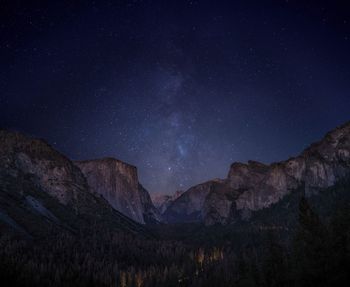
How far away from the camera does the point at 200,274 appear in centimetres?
18788

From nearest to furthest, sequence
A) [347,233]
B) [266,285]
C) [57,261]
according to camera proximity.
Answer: [347,233], [266,285], [57,261]

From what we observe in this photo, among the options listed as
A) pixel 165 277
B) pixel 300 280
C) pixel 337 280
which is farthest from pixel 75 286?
pixel 337 280

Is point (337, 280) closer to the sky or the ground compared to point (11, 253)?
closer to the ground

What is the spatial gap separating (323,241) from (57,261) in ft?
548

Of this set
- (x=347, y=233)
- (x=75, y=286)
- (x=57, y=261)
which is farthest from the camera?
(x=57, y=261)

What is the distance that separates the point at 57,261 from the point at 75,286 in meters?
63.3

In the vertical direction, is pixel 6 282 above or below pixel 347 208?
below

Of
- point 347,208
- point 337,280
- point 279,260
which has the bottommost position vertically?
point 337,280

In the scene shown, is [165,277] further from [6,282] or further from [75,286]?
[6,282]

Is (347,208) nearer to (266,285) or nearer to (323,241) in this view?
(323,241)

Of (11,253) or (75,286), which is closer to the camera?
(75,286)

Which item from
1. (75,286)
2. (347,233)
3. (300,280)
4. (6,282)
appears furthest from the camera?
(75,286)

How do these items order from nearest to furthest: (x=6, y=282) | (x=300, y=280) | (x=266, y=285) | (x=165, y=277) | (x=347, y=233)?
(x=300, y=280), (x=347, y=233), (x=6, y=282), (x=266, y=285), (x=165, y=277)

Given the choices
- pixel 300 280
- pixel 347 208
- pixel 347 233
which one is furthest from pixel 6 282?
pixel 347 208
